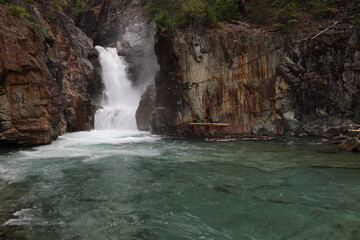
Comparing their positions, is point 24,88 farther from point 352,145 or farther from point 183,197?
point 352,145

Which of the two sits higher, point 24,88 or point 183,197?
point 24,88

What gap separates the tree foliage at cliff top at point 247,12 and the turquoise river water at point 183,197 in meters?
11.1

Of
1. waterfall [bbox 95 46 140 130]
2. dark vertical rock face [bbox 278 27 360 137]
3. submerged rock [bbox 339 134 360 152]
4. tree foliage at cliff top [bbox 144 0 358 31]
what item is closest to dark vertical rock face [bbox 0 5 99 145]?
tree foliage at cliff top [bbox 144 0 358 31]

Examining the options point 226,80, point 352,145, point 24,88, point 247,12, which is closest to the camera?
point 352,145


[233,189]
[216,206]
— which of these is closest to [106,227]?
[216,206]

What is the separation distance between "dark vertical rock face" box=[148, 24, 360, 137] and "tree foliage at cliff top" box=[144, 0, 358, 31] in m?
1.00

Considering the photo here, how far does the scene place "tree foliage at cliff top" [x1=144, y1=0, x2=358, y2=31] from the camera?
56.4 ft

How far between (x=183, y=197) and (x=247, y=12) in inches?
692

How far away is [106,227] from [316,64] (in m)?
16.2

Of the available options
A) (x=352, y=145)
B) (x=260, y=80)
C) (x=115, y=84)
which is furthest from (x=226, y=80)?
(x=115, y=84)

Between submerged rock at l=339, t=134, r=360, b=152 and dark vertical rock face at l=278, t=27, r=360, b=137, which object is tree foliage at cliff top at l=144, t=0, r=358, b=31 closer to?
dark vertical rock face at l=278, t=27, r=360, b=137

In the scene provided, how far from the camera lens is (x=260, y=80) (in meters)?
17.0

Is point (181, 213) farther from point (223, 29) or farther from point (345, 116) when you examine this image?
point (223, 29)

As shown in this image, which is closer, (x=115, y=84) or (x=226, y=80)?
(x=226, y=80)
